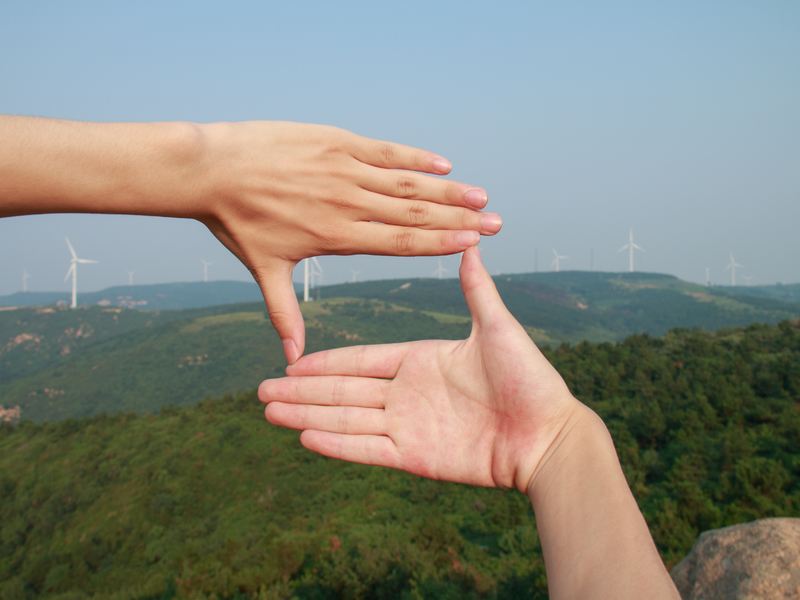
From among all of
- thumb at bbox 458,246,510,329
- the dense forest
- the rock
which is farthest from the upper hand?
the dense forest

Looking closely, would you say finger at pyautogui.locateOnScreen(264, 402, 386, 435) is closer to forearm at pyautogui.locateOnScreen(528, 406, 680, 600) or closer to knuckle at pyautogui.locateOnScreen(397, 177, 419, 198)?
forearm at pyautogui.locateOnScreen(528, 406, 680, 600)

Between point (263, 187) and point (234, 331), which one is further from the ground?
point (263, 187)

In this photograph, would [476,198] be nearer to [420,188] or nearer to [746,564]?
[420,188]

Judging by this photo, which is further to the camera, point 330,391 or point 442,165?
point 330,391

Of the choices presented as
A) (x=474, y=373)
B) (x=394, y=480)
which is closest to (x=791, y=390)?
(x=394, y=480)

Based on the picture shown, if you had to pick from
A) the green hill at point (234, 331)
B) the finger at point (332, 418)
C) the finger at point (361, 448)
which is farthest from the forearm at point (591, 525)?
the green hill at point (234, 331)

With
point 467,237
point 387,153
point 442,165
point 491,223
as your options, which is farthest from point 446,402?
point 387,153

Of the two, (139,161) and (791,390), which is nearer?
(139,161)

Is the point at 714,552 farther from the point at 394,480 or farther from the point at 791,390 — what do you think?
the point at 394,480
